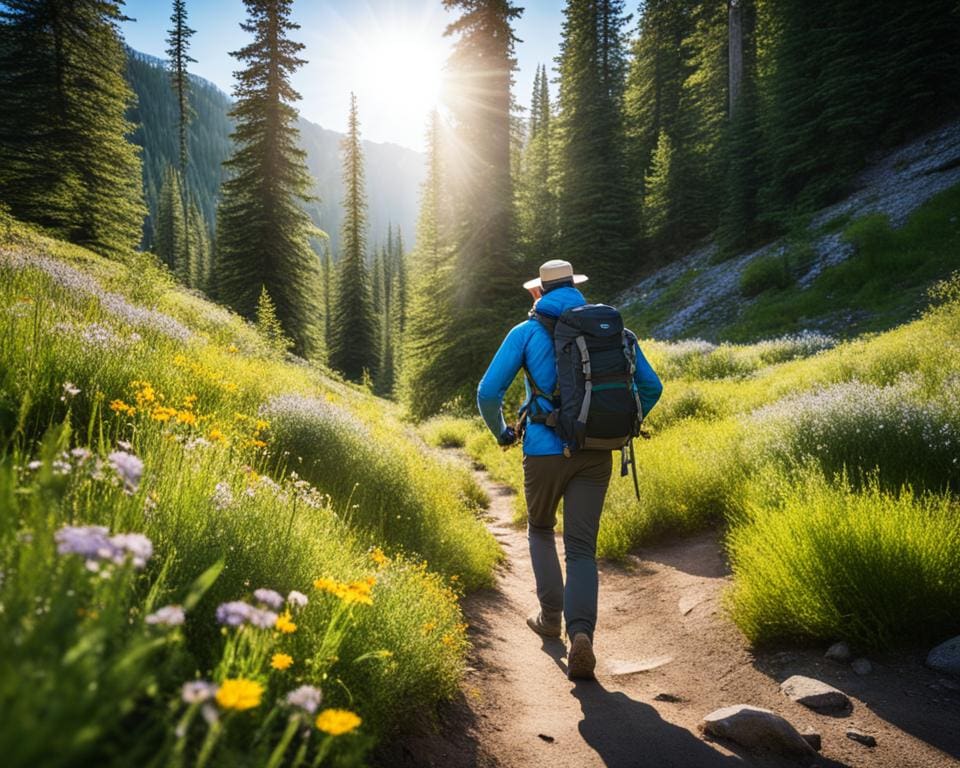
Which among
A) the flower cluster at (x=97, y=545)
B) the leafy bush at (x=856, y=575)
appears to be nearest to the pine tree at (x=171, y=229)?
the leafy bush at (x=856, y=575)

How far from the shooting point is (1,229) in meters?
8.73

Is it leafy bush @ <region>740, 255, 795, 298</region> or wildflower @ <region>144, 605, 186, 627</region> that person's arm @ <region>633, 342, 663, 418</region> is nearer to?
wildflower @ <region>144, 605, 186, 627</region>

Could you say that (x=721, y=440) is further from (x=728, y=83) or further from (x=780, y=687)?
(x=728, y=83)

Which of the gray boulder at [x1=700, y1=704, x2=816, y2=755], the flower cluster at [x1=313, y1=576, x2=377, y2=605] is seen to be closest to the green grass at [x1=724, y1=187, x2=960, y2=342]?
the gray boulder at [x1=700, y1=704, x2=816, y2=755]

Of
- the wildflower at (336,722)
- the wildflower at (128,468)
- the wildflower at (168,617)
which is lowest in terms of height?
the wildflower at (336,722)

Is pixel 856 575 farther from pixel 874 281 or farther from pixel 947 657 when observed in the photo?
pixel 874 281

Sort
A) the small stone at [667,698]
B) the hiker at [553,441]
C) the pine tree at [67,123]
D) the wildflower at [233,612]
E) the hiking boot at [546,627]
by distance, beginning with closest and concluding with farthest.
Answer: the wildflower at [233,612] < the small stone at [667,698] < the hiker at [553,441] < the hiking boot at [546,627] < the pine tree at [67,123]

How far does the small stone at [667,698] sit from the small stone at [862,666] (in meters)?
1.14

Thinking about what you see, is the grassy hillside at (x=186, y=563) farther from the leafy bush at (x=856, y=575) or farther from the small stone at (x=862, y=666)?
the small stone at (x=862, y=666)

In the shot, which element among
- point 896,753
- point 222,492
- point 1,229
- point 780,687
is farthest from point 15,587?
point 1,229

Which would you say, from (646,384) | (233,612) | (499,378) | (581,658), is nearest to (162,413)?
(233,612)

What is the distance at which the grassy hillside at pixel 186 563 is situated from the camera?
103cm

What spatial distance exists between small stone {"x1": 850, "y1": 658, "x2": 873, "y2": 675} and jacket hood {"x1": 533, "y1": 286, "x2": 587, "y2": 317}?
3107mm

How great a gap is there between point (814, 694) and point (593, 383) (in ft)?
7.86
